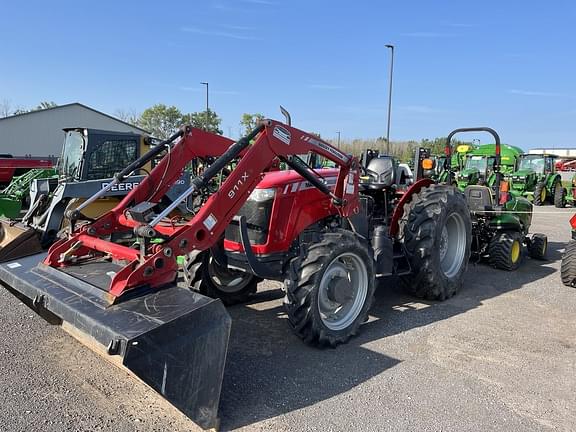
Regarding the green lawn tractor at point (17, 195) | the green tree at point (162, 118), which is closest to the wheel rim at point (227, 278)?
the green lawn tractor at point (17, 195)

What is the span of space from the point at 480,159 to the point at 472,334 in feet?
52.0

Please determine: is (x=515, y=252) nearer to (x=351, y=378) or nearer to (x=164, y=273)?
(x=351, y=378)

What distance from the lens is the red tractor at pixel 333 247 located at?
4059 mm

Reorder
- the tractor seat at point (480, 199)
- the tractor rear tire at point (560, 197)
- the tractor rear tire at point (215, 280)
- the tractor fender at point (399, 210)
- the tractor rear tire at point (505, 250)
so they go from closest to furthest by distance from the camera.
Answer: the tractor rear tire at point (215, 280) < the tractor fender at point (399, 210) < the tractor rear tire at point (505, 250) < the tractor seat at point (480, 199) < the tractor rear tire at point (560, 197)

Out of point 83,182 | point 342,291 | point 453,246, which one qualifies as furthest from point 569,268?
point 83,182

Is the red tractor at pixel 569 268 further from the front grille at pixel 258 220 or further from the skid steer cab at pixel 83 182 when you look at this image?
the skid steer cab at pixel 83 182

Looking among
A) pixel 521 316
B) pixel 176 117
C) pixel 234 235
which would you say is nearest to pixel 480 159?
pixel 521 316

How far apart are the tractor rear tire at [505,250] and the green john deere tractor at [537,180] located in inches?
487

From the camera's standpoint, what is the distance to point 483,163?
734 inches

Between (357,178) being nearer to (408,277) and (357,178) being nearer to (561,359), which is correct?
(408,277)

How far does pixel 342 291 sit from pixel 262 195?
1.16 meters

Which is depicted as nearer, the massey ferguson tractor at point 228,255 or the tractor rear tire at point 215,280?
the massey ferguson tractor at point 228,255

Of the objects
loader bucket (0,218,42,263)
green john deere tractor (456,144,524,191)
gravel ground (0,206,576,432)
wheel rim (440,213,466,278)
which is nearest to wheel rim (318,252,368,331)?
gravel ground (0,206,576,432)

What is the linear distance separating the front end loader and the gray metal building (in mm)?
28468
